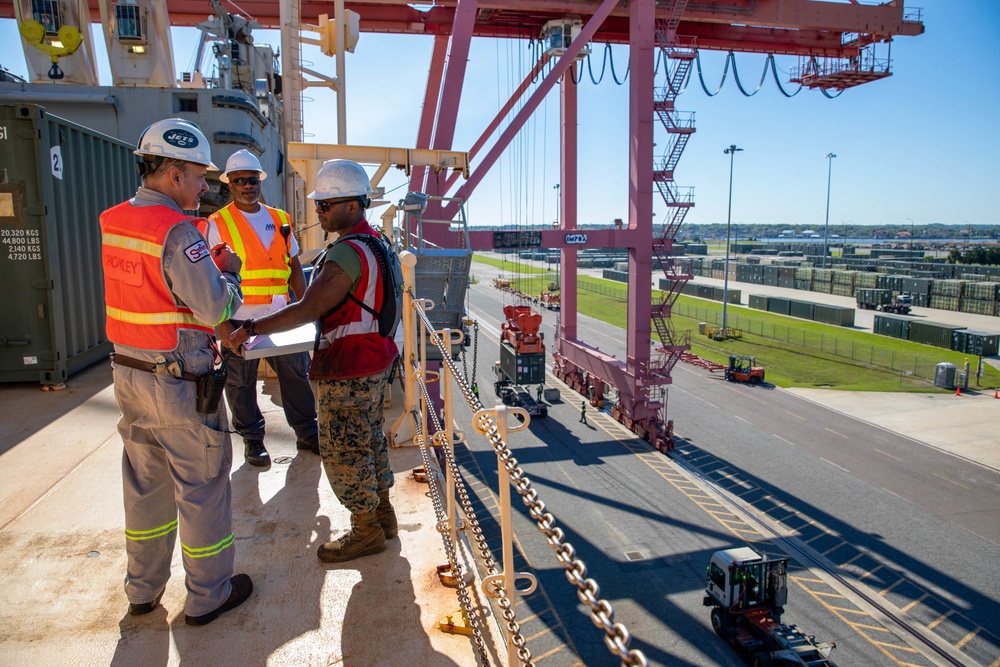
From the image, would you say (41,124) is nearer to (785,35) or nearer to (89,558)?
(89,558)

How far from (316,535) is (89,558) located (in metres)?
1.12

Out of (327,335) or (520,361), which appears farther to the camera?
(520,361)

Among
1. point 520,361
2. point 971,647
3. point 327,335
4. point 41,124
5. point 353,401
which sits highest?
point 41,124

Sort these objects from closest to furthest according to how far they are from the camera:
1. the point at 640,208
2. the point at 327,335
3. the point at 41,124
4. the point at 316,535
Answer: the point at 327,335, the point at 316,535, the point at 41,124, the point at 640,208

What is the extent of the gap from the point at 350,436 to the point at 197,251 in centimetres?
116

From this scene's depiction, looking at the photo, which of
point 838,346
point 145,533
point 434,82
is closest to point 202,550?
point 145,533

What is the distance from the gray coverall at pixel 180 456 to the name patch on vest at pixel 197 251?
0.05 feet

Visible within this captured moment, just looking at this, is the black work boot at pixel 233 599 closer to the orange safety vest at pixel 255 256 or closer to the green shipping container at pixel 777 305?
the orange safety vest at pixel 255 256

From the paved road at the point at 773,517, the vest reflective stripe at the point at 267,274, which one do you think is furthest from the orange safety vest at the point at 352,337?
the paved road at the point at 773,517

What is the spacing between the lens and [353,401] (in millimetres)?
3170

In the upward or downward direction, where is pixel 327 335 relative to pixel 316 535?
upward

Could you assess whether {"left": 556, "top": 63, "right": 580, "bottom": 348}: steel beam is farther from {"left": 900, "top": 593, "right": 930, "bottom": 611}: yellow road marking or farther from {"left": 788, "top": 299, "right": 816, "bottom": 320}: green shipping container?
{"left": 788, "top": 299, "right": 816, "bottom": 320}: green shipping container

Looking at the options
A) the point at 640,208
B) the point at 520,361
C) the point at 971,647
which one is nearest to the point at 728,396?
the point at 520,361

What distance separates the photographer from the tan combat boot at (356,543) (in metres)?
3.24
